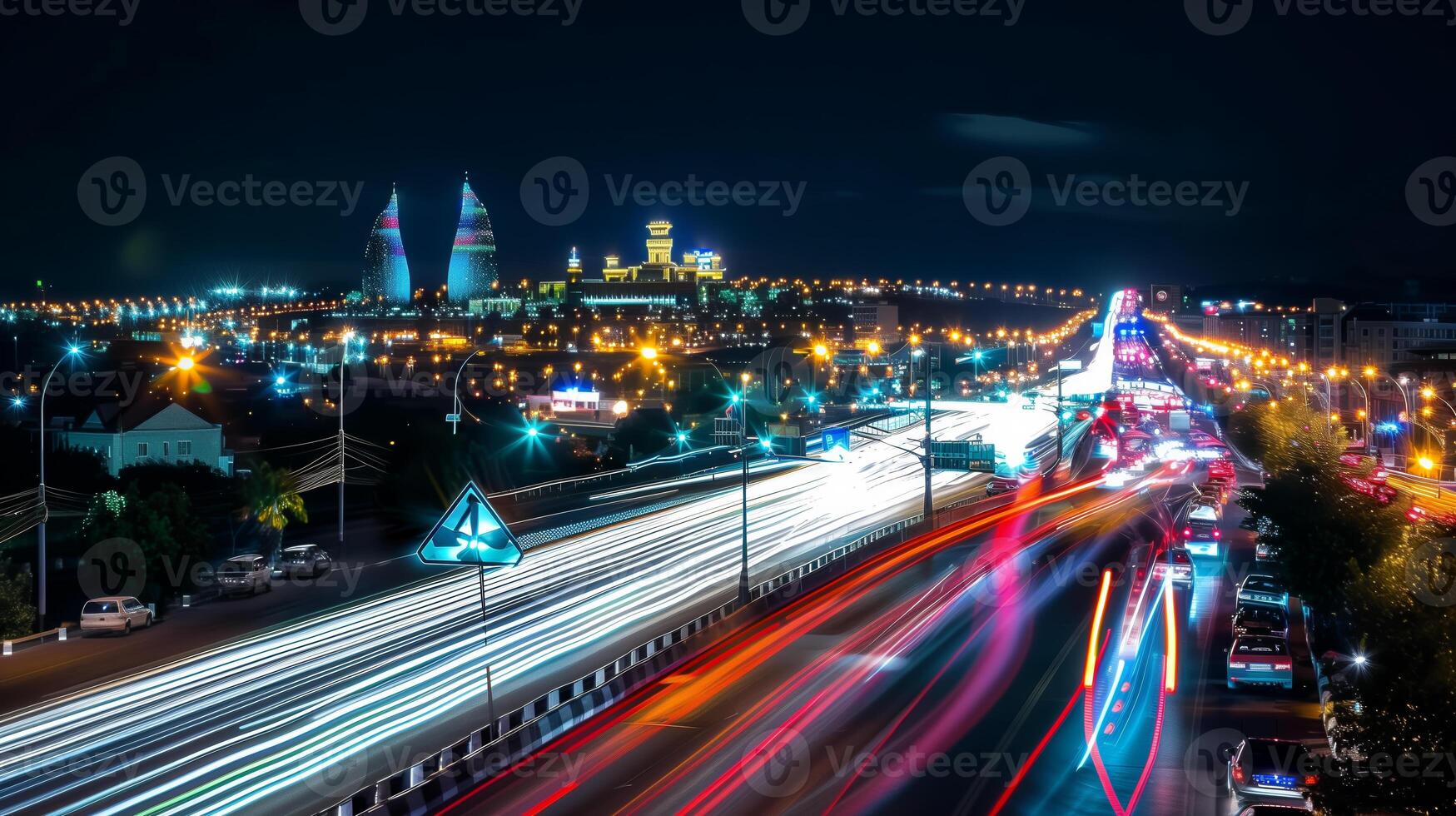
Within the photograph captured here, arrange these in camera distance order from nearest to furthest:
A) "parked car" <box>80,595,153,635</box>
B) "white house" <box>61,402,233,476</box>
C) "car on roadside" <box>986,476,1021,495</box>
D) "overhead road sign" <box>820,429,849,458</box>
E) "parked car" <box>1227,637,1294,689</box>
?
"parked car" <box>1227,637,1294,689</box>, "parked car" <box>80,595,153,635</box>, "car on roadside" <box>986,476,1021,495</box>, "white house" <box>61,402,233,476</box>, "overhead road sign" <box>820,429,849,458</box>

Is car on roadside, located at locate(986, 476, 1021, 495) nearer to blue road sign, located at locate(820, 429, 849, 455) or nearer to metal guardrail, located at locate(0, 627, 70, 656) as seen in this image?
blue road sign, located at locate(820, 429, 849, 455)

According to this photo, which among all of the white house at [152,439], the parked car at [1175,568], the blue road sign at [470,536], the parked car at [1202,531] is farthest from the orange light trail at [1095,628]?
the white house at [152,439]

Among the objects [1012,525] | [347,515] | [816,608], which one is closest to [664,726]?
[816,608]

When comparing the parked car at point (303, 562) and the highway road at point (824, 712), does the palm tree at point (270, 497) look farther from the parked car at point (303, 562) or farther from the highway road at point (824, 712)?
the highway road at point (824, 712)

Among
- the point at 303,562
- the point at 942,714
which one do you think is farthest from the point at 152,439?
the point at 942,714

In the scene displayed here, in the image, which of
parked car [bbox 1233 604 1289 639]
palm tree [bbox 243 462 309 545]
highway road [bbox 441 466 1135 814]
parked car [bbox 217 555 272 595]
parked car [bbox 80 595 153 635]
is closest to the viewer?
highway road [bbox 441 466 1135 814]

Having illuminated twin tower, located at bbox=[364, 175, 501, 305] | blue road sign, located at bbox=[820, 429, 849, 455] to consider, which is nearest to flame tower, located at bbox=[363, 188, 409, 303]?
illuminated twin tower, located at bbox=[364, 175, 501, 305]

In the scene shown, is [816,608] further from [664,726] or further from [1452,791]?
[1452,791]
